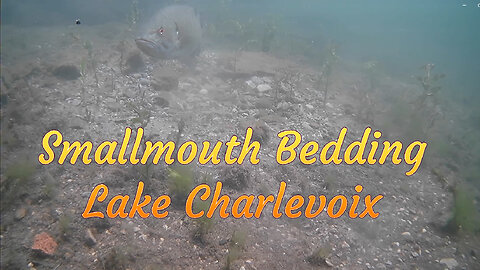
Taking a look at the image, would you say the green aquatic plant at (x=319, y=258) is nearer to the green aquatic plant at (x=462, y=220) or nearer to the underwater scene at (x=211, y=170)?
the underwater scene at (x=211, y=170)

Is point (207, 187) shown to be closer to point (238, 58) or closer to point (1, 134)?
point (1, 134)

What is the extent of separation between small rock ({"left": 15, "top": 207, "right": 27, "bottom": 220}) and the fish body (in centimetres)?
393

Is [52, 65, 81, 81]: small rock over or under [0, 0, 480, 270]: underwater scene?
over

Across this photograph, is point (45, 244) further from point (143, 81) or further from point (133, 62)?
point (133, 62)

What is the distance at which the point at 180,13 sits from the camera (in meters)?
7.73

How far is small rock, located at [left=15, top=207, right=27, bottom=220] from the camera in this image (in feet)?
13.3

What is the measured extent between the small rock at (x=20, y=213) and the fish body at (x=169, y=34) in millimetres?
3927

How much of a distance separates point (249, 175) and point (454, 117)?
13.4 metres

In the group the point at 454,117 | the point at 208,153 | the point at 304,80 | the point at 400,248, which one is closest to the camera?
the point at 400,248

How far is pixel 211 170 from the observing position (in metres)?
5.64

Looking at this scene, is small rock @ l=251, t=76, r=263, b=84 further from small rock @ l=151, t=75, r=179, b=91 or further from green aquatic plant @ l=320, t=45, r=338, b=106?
small rock @ l=151, t=75, r=179, b=91

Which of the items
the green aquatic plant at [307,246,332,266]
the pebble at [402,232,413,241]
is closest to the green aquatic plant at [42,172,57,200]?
the green aquatic plant at [307,246,332,266]

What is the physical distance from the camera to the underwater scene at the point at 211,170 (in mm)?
4074

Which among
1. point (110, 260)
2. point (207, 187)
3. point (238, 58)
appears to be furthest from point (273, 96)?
point (110, 260)
